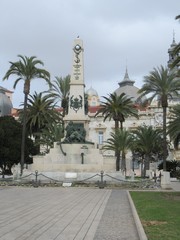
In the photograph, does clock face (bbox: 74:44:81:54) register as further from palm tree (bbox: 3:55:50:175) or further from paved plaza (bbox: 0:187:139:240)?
paved plaza (bbox: 0:187:139:240)

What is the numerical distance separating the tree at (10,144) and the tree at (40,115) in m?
1.87

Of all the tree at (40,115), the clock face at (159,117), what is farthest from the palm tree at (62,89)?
the clock face at (159,117)

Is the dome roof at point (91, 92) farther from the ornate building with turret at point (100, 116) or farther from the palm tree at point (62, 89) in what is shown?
the palm tree at point (62, 89)

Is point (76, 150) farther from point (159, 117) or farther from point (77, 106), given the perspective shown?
point (159, 117)

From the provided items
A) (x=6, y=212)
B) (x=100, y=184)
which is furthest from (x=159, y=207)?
(x=100, y=184)

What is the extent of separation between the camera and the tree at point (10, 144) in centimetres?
5162

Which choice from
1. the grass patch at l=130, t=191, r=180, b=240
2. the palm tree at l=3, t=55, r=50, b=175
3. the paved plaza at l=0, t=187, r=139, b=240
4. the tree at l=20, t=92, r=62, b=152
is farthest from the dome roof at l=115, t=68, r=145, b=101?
the grass patch at l=130, t=191, r=180, b=240

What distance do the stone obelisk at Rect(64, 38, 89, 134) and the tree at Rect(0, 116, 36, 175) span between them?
693 inches

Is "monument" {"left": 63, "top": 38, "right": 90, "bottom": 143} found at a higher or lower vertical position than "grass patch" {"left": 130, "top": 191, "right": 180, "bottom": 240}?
higher

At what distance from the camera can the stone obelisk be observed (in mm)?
35906

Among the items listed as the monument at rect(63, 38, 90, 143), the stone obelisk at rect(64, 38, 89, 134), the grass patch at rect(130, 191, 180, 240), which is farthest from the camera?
the stone obelisk at rect(64, 38, 89, 134)

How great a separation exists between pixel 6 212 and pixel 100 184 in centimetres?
1469

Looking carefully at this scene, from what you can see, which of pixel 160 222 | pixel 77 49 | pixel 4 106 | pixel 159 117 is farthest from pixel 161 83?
pixel 4 106

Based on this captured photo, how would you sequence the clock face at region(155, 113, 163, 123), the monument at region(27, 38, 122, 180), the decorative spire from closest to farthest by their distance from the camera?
the monument at region(27, 38, 122, 180)
the clock face at region(155, 113, 163, 123)
the decorative spire
